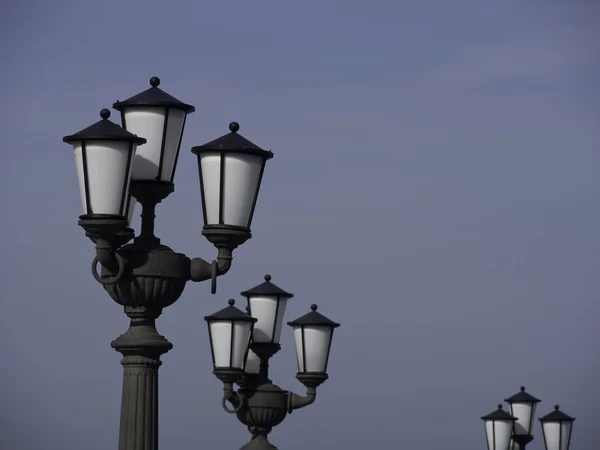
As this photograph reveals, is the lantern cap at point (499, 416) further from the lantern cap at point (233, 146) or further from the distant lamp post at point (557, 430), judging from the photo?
the lantern cap at point (233, 146)

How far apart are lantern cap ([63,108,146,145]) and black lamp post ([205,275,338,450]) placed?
517 cm

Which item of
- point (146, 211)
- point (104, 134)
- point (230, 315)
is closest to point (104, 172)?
point (104, 134)

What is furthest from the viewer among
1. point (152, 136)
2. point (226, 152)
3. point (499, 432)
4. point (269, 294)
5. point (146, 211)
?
point (499, 432)

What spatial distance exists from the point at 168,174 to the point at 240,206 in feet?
1.35

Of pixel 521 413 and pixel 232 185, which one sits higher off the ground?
pixel 521 413

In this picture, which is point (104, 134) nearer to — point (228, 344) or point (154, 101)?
point (154, 101)

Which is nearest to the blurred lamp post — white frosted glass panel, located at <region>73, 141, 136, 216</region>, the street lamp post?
white frosted glass panel, located at <region>73, 141, 136, 216</region>

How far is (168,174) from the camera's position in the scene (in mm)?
6719

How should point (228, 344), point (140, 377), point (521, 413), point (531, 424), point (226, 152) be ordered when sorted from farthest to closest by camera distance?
point (531, 424)
point (521, 413)
point (228, 344)
point (226, 152)
point (140, 377)

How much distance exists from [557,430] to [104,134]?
1177cm

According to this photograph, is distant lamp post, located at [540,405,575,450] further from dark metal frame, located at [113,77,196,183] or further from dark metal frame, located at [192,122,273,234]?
dark metal frame, located at [113,77,196,183]

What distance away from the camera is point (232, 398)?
11227mm

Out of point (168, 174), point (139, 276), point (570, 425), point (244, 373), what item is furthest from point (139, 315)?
point (570, 425)

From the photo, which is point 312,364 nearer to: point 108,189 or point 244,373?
point 244,373
